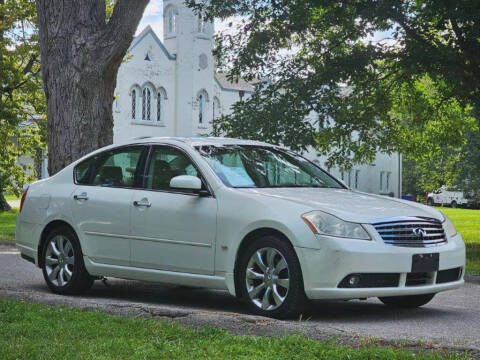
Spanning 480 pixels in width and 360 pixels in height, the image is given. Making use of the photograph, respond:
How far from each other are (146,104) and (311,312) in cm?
5482

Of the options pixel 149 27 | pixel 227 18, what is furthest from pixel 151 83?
pixel 227 18

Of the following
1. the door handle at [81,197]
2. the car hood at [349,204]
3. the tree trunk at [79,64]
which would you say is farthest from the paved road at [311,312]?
the tree trunk at [79,64]

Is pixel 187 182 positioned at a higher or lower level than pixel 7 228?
higher

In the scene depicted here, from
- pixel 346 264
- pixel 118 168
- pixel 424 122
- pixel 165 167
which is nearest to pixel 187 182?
pixel 165 167

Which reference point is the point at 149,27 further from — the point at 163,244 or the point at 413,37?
the point at 163,244

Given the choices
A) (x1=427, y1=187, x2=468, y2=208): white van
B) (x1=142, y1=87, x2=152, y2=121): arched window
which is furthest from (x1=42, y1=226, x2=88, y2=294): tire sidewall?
(x1=427, y1=187, x2=468, y2=208): white van

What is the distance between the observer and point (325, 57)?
883 inches

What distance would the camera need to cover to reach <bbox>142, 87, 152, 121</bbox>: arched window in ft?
205

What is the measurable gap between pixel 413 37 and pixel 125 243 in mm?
13392

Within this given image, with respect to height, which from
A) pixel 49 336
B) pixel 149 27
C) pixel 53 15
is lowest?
pixel 49 336

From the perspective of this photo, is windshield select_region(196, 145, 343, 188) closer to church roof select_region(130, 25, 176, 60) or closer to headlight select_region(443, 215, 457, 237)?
headlight select_region(443, 215, 457, 237)

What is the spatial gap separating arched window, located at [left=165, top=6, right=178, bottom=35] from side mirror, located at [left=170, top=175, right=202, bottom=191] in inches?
2247

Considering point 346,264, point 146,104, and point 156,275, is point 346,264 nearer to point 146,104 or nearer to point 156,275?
point 156,275

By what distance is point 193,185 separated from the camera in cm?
855
